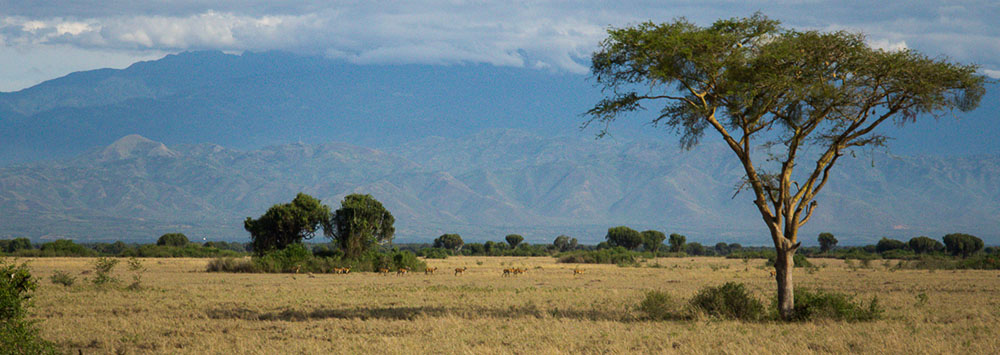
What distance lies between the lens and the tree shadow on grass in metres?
20.1

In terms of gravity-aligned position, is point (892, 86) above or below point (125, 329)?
above

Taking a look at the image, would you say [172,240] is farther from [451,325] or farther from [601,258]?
[451,325]

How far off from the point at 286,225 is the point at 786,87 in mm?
38763

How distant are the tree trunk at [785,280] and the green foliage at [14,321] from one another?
1461cm

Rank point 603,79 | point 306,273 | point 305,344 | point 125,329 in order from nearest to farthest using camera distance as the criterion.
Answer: point 305,344 < point 125,329 < point 603,79 < point 306,273

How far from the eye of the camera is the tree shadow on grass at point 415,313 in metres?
20.1

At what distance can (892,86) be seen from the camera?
18.6 metres

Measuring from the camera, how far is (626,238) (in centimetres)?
11006

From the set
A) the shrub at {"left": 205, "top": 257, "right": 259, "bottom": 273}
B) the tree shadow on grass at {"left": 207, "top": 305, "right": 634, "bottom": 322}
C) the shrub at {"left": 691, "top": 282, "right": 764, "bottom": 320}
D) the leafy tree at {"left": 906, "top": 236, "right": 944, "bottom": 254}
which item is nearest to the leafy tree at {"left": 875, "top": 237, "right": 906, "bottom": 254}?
the leafy tree at {"left": 906, "top": 236, "right": 944, "bottom": 254}

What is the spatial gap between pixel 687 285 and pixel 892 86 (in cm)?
1680

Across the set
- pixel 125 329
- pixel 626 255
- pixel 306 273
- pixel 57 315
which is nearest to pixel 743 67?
pixel 125 329

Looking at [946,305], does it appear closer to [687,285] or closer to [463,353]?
[687,285]

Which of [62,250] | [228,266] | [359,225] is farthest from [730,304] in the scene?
[62,250]

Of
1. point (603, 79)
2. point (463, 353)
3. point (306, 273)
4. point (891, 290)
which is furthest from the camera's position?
point (306, 273)
